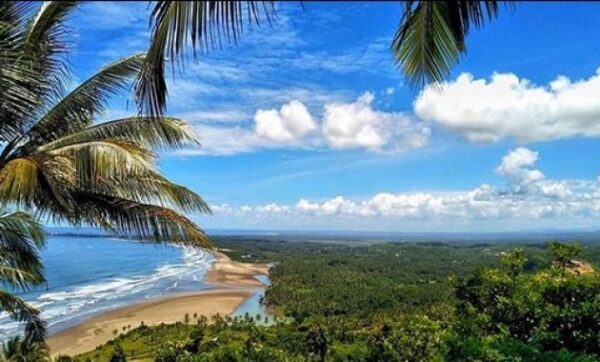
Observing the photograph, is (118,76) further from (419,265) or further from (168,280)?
(419,265)

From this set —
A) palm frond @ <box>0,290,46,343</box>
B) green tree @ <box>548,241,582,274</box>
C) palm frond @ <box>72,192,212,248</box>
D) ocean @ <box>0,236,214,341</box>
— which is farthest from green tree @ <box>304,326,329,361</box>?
palm frond @ <box>72,192,212,248</box>

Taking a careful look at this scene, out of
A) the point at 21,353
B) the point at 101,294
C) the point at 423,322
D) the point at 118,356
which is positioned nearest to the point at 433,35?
the point at 423,322

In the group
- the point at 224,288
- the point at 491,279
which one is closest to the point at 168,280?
the point at 224,288

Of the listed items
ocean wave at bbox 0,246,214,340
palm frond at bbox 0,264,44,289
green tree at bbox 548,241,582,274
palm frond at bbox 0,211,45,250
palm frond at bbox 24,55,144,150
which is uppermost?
palm frond at bbox 24,55,144,150

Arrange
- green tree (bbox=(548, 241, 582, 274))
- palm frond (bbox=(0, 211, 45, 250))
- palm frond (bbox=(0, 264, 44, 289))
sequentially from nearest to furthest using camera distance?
palm frond (bbox=(0, 211, 45, 250)), palm frond (bbox=(0, 264, 44, 289)), green tree (bbox=(548, 241, 582, 274))

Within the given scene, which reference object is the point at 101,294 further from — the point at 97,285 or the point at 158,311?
the point at 158,311

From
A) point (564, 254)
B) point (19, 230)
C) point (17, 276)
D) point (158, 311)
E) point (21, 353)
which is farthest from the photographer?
point (158, 311)

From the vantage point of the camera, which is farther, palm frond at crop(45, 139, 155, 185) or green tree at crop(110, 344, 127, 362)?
green tree at crop(110, 344, 127, 362)

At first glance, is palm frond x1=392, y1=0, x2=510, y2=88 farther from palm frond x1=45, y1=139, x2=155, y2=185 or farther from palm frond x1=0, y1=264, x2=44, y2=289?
palm frond x1=0, y1=264, x2=44, y2=289
